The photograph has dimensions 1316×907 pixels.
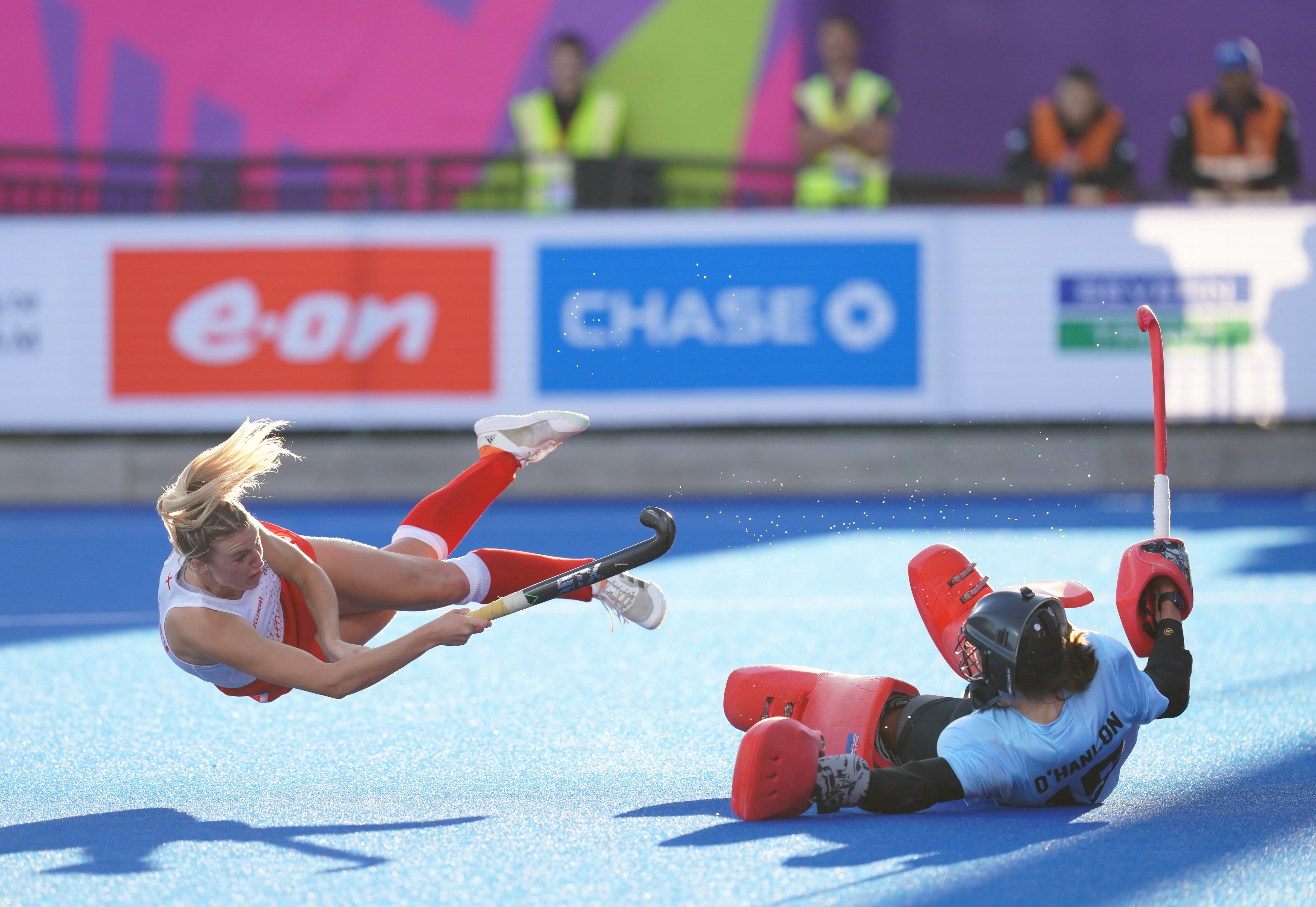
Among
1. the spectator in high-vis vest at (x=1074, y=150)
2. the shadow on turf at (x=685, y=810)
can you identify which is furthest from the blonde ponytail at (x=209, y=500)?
the spectator in high-vis vest at (x=1074, y=150)

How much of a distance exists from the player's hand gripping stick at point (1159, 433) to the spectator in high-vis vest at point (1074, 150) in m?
7.24

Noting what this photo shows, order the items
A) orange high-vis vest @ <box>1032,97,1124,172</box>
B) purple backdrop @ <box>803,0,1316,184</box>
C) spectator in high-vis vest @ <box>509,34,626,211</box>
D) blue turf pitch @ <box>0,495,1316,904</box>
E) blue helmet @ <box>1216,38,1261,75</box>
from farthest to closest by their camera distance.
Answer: purple backdrop @ <box>803,0,1316,184</box>, spectator in high-vis vest @ <box>509,34,626,211</box>, orange high-vis vest @ <box>1032,97,1124,172</box>, blue helmet @ <box>1216,38,1261,75</box>, blue turf pitch @ <box>0,495,1316,904</box>

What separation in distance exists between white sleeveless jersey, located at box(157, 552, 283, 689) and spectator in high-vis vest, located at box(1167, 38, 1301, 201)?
30.5 ft

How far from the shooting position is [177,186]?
12203 mm

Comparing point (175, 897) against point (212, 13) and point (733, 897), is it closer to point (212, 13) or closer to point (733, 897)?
point (733, 897)

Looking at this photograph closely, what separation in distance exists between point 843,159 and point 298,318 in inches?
172

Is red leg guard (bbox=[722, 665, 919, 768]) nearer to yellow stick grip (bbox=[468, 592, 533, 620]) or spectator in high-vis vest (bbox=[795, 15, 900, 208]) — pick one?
yellow stick grip (bbox=[468, 592, 533, 620])

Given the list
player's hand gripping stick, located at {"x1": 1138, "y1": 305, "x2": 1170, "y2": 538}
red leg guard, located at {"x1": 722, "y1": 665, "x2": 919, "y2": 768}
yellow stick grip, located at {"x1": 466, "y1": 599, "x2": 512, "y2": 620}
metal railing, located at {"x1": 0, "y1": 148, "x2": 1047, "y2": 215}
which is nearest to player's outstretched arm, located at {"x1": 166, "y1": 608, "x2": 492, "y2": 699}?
yellow stick grip, located at {"x1": 466, "y1": 599, "x2": 512, "y2": 620}

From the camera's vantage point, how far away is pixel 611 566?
4.62 meters

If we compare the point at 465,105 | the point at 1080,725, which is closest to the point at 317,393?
the point at 465,105

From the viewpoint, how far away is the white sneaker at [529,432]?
5.67 meters

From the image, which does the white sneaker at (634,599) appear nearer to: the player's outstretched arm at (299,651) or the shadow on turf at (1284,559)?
the player's outstretched arm at (299,651)

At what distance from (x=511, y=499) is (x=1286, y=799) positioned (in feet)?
27.5

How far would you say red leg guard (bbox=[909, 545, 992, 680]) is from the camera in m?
4.85
